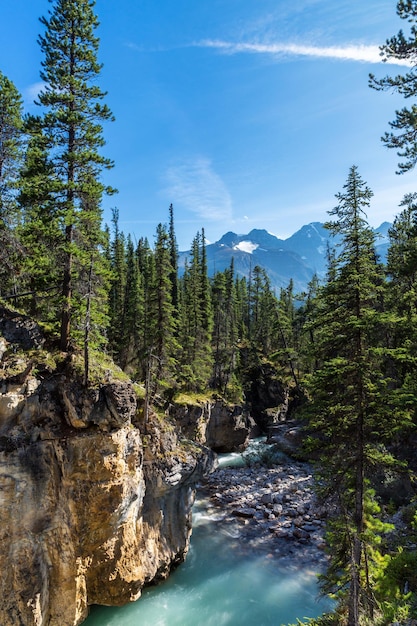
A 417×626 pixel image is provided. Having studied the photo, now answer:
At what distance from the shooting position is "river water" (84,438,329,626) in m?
16.4

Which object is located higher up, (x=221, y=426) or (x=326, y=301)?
(x=326, y=301)

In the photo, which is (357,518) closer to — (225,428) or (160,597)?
(160,597)

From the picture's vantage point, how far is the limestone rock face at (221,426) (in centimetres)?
3553

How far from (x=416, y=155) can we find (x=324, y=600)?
1998cm

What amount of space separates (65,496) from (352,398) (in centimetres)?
1128

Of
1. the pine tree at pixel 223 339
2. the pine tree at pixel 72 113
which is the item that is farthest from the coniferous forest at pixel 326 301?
the pine tree at pixel 223 339

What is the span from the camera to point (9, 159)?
16734 millimetres

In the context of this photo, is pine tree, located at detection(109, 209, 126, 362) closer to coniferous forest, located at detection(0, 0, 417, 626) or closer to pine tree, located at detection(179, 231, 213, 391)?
pine tree, located at detection(179, 231, 213, 391)

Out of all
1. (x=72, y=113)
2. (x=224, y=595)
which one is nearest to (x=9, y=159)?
(x=72, y=113)

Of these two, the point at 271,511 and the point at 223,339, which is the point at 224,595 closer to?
the point at 271,511

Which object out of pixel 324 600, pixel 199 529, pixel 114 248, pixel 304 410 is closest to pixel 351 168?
pixel 304 410

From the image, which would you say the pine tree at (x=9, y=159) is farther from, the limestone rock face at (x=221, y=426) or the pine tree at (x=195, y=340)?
the limestone rock face at (x=221, y=426)

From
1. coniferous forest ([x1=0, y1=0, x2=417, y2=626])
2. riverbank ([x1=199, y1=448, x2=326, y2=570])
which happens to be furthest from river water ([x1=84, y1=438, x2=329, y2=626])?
coniferous forest ([x1=0, y1=0, x2=417, y2=626])

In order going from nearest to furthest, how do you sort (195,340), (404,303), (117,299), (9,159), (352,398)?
(352,398) → (9,159) → (404,303) → (195,340) → (117,299)
